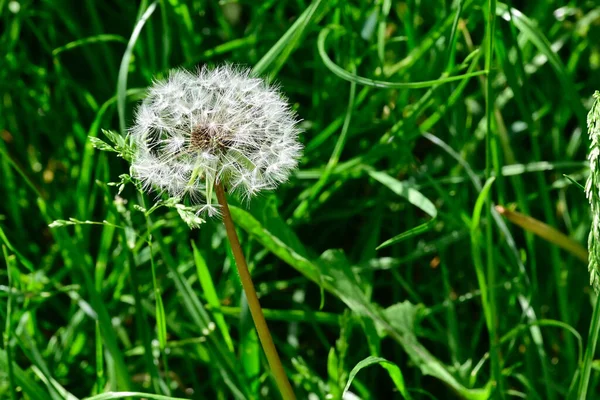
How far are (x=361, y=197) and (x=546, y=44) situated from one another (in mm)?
861

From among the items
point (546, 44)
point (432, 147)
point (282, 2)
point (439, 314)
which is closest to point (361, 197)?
point (432, 147)

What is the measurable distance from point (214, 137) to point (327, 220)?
1.27 meters

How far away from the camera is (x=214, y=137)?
1.37 m

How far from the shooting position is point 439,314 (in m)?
2.45

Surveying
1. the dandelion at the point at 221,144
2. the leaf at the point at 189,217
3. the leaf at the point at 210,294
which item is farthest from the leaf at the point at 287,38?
the leaf at the point at 189,217

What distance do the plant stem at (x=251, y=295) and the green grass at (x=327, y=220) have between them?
17.5 inches

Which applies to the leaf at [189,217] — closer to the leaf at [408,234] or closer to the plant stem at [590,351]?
the leaf at [408,234]

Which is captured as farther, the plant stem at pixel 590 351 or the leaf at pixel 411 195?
the leaf at pixel 411 195

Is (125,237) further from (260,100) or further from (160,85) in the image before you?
(260,100)

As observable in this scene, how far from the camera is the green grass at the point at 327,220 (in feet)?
6.37

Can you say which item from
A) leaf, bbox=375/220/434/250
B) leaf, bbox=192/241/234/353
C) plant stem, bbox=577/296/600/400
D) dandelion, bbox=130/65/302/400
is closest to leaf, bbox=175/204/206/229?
dandelion, bbox=130/65/302/400

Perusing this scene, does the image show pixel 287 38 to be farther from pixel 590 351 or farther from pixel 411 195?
pixel 590 351

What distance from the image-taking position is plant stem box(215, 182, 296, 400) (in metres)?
1.28

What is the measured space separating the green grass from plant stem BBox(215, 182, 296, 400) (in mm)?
444
